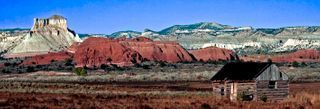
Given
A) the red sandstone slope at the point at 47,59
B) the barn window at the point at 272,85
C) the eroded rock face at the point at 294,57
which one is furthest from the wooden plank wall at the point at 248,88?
the red sandstone slope at the point at 47,59

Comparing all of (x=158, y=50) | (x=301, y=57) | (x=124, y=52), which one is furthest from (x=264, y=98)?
(x=301, y=57)

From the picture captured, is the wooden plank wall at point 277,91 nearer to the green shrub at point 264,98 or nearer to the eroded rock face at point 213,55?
the green shrub at point 264,98

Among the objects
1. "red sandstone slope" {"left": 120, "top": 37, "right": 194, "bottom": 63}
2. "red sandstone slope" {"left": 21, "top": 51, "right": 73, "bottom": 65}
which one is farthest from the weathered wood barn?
"red sandstone slope" {"left": 21, "top": 51, "right": 73, "bottom": 65}

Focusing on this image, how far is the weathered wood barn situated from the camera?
42438mm

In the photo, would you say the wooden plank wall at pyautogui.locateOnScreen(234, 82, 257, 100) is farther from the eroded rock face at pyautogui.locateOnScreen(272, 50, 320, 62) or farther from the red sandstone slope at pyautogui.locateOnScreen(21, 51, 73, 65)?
the red sandstone slope at pyautogui.locateOnScreen(21, 51, 73, 65)

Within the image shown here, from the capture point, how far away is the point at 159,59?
6644 inches

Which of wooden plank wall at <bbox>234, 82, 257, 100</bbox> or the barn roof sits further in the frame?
wooden plank wall at <bbox>234, 82, 257, 100</bbox>

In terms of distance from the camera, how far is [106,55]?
156 m

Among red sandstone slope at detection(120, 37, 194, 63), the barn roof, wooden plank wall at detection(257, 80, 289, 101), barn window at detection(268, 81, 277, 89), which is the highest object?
red sandstone slope at detection(120, 37, 194, 63)

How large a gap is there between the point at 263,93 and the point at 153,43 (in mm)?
132021

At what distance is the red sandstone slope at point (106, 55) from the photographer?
15150 cm

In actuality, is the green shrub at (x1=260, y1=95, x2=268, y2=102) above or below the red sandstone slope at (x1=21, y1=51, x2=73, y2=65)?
below

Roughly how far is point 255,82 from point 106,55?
114949 mm

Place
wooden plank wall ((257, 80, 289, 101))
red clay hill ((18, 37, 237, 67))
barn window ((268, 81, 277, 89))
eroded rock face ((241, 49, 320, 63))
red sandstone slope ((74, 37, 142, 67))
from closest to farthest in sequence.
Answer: wooden plank wall ((257, 80, 289, 101)) → barn window ((268, 81, 277, 89)) → red sandstone slope ((74, 37, 142, 67)) → red clay hill ((18, 37, 237, 67)) → eroded rock face ((241, 49, 320, 63))
